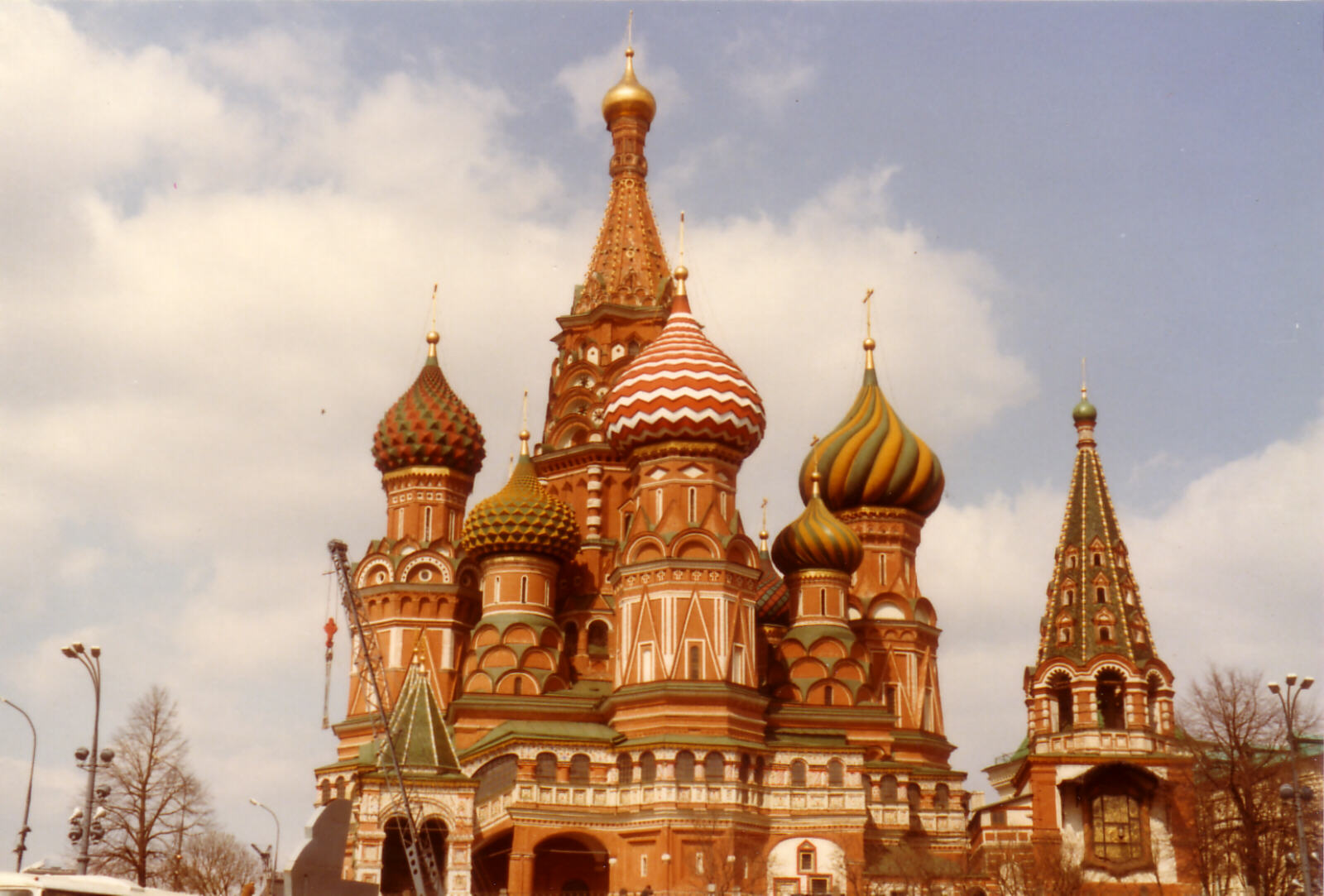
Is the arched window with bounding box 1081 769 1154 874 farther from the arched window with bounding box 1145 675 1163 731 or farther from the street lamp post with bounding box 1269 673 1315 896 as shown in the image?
the street lamp post with bounding box 1269 673 1315 896

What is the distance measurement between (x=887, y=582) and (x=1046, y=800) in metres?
10.7

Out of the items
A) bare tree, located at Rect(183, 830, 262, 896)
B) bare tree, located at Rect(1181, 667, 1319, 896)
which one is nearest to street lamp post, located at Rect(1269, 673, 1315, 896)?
bare tree, located at Rect(1181, 667, 1319, 896)

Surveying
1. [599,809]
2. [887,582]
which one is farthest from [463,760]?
[887,582]

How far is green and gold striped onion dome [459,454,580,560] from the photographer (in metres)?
51.4

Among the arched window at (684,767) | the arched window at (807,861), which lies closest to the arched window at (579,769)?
the arched window at (684,767)

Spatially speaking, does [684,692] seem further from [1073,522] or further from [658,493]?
[1073,522]

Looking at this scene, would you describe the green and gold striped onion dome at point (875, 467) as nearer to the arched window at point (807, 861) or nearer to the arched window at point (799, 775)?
the arched window at point (799, 775)

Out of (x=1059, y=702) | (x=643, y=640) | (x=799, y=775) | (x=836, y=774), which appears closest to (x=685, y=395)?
(x=643, y=640)

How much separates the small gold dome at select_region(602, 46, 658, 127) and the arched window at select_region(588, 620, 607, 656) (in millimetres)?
19142

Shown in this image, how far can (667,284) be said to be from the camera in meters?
59.0

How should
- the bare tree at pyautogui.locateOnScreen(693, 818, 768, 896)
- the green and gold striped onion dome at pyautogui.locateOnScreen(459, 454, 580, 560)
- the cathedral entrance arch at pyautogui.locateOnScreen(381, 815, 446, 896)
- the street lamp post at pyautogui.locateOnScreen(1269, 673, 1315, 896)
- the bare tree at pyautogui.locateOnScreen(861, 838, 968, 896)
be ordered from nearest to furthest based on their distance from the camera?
the street lamp post at pyautogui.locateOnScreen(1269, 673, 1315, 896) < the cathedral entrance arch at pyautogui.locateOnScreen(381, 815, 446, 896) < the bare tree at pyautogui.locateOnScreen(693, 818, 768, 896) < the bare tree at pyautogui.locateOnScreen(861, 838, 968, 896) < the green and gold striped onion dome at pyautogui.locateOnScreen(459, 454, 580, 560)

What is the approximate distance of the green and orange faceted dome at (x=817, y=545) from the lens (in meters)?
51.5

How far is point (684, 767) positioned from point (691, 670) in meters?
2.65

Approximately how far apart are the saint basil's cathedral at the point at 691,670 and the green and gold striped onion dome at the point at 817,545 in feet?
0.28
